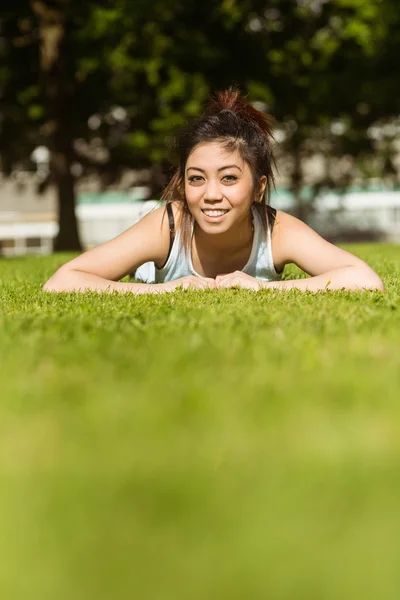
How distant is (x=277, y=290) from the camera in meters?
5.64

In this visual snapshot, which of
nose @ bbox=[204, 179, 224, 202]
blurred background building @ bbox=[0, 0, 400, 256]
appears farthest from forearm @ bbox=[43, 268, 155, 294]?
blurred background building @ bbox=[0, 0, 400, 256]

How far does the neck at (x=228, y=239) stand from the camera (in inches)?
236

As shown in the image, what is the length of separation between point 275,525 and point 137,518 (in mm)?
252

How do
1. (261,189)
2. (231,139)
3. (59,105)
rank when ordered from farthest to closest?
(59,105), (261,189), (231,139)

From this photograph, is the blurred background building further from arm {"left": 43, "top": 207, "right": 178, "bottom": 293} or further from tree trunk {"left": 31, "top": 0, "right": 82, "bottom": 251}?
arm {"left": 43, "top": 207, "right": 178, "bottom": 293}

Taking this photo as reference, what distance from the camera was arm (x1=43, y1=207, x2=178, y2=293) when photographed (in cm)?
598

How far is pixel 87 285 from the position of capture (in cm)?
598

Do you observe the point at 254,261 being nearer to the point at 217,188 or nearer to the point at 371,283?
the point at 217,188

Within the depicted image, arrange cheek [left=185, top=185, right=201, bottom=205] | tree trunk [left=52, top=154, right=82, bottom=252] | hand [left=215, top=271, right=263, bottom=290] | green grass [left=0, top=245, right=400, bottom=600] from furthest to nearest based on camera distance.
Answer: tree trunk [left=52, top=154, right=82, bottom=252], hand [left=215, top=271, right=263, bottom=290], cheek [left=185, top=185, right=201, bottom=205], green grass [left=0, top=245, right=400, bottom=600]

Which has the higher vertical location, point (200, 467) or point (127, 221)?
point (127, 221)

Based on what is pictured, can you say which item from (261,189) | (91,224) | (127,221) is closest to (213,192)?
(261,189)

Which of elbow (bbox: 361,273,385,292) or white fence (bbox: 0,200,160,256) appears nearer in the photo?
elbow (bbox: 361,273,385,292)

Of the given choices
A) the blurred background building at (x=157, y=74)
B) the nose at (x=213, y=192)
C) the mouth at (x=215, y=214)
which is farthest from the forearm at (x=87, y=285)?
the blurred background building at (x=157, y=74)

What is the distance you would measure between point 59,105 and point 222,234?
20.0 metres
